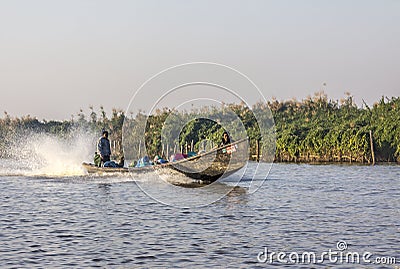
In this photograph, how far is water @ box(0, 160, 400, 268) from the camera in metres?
12.2

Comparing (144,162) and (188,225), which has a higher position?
(144,162)

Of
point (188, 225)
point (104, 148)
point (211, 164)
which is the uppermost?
point (104, 148)

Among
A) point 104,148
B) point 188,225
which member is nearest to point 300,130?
point 104,148

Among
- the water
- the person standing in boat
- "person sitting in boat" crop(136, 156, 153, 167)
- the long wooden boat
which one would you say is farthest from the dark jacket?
the long wooden boat

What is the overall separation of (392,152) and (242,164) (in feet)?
64.2

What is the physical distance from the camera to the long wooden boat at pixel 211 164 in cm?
2185

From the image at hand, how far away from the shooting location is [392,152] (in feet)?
131

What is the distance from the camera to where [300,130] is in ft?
154

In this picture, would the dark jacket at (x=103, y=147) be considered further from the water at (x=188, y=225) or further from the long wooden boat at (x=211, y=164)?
the long wooden boat at (x=211, y=164)

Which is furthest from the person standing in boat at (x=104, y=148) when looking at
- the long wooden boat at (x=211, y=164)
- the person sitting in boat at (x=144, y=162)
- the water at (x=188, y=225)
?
the long wooden boat at (x=211, y=164)

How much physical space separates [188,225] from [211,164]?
6805 millimetres

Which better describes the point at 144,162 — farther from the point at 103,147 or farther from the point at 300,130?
the point at 300,130

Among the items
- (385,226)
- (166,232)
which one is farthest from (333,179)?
(166,232)

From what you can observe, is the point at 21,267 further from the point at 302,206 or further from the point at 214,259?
the point at 302,206
